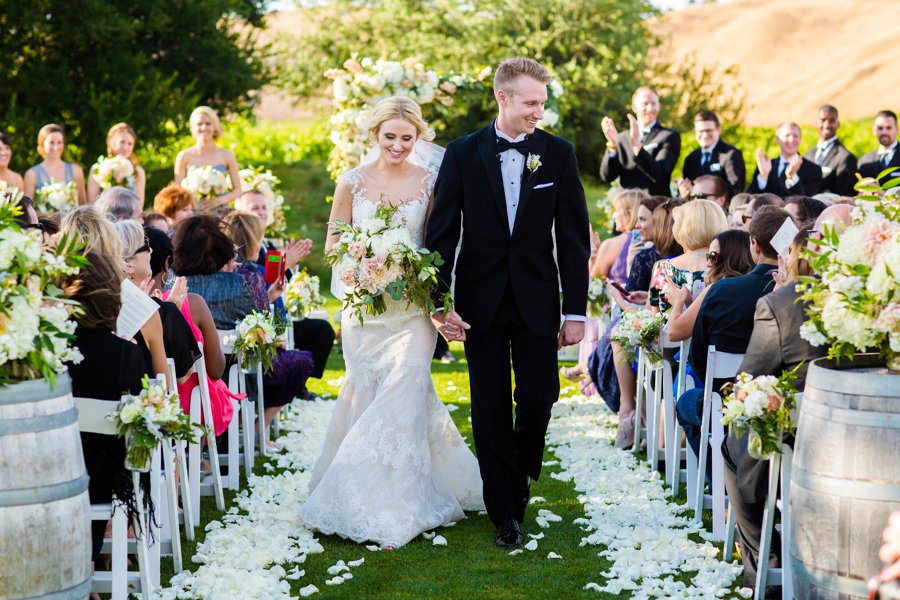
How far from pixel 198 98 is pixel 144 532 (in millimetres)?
16383

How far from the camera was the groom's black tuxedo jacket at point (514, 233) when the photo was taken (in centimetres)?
556

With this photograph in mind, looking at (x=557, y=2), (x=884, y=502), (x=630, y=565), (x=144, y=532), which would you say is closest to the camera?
(x=884, y=502)

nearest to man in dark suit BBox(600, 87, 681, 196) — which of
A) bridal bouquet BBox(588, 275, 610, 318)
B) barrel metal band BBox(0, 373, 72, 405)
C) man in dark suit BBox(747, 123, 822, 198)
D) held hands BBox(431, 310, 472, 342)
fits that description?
man in dark suit BBox(747, 123, 822, 198)

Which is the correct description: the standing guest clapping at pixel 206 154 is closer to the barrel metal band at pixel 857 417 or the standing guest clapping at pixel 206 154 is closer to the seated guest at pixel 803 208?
the seated guest at pixel 803 208

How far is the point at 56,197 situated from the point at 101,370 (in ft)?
23.0

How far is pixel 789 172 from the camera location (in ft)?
38.7

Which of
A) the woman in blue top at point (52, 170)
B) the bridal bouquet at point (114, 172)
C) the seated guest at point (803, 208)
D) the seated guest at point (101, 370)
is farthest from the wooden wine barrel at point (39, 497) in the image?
the woman in blue top at point (52, 170)

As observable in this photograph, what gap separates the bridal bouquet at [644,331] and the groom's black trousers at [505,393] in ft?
4.92

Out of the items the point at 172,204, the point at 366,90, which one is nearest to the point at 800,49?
the point at 366,90

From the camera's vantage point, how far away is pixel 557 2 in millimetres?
26891

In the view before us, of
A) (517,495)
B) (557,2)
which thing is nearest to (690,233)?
(517,495)

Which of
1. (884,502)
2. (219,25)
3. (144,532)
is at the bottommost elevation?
(144,532)

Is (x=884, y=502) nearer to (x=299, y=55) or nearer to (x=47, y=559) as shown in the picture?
(x=47, y=559)

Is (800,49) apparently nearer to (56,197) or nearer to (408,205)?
(56,197)
